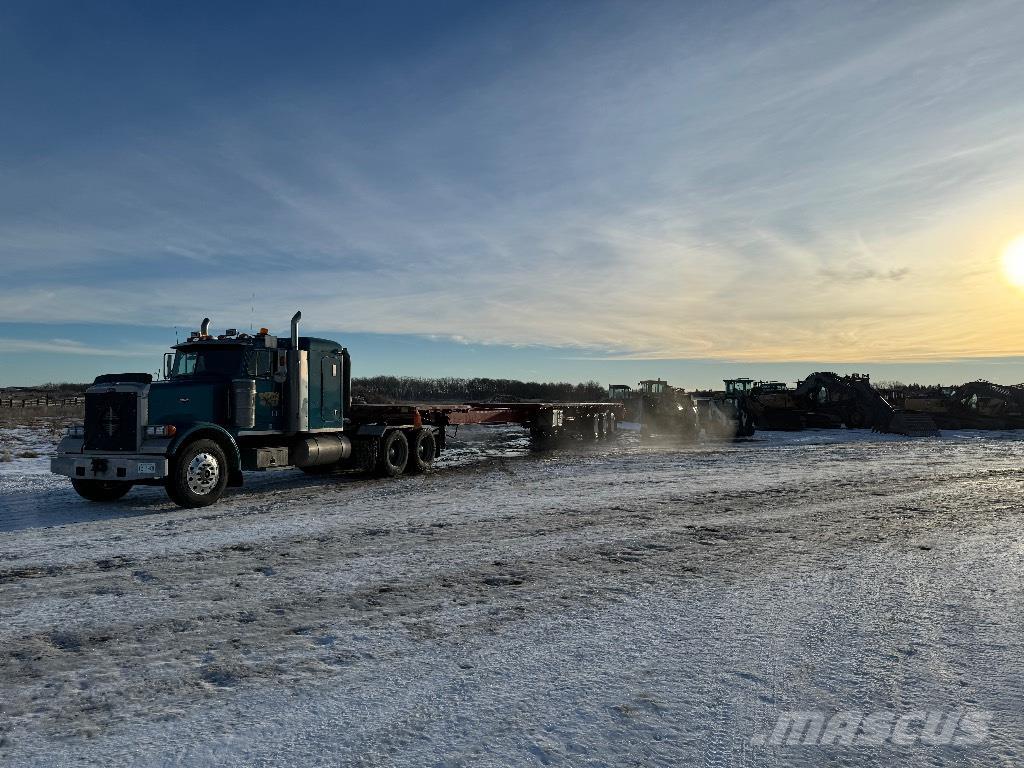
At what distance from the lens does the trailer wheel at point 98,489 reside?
11.2 meters

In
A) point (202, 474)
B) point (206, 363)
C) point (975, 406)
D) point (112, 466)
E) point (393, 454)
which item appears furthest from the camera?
point (975, 406)

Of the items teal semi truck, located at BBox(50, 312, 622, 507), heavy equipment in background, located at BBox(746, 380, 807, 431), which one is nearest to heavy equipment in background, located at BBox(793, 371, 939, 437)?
heavy equipment in background, located at BBox(746, 380, 807, 431)

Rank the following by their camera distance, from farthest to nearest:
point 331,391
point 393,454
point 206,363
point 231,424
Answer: point 393,454 < point 331,391 < point 206,363 < point 231,424

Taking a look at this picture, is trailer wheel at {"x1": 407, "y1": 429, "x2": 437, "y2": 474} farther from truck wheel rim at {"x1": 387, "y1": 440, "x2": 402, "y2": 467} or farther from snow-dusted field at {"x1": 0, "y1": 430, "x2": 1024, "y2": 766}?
snow-dusted field at {"x1": 0, "y1": 430, "x2": 1024, "y2": 766}

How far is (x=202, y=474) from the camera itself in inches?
429

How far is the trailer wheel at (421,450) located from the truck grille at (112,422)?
612cm

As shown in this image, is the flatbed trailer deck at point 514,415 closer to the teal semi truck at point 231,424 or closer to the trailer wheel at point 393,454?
the teal semi truck at point 231,424

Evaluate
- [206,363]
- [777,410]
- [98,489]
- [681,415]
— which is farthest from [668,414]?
[98,489]

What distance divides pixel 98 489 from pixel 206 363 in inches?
104

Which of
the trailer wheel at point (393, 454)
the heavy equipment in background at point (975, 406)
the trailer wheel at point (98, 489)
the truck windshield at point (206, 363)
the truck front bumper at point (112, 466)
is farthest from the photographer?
the heavy equipment in background at point (975, 406)

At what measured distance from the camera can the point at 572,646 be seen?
15.4ft

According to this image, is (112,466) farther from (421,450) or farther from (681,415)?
(681,415)

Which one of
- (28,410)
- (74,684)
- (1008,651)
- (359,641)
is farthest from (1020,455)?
(28,410)

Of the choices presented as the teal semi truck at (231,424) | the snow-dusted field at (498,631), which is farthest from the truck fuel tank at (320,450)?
the snow-dusted field at (498,631)
